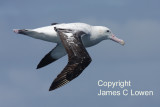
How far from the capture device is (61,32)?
Result: 111ft

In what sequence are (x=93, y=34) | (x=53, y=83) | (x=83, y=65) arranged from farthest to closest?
(x=93, y=34) < (x=83, y=65) < (x=53, y=83)

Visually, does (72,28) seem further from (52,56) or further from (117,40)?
(117,40)

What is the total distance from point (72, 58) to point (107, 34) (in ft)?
28.2

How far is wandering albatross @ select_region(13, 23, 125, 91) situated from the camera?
2867cm

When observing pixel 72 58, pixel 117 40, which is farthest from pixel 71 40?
pixel 117 40

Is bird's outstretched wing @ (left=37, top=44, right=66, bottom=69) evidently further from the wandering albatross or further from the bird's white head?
the bird's white head

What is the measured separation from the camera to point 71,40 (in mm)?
32500

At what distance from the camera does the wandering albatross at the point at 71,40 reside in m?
28.7

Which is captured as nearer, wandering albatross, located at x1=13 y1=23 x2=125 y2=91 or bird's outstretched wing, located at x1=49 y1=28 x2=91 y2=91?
bird's outstretched wing, located at x1=49 y1=28 x2=91 y2=91

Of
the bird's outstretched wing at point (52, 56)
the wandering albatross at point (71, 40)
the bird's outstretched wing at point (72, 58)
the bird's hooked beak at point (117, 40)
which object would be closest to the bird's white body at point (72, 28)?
the wandering albatross at point (71, 40)

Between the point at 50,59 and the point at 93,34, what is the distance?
401cm

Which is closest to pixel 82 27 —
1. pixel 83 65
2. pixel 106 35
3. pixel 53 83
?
pixel 106 35

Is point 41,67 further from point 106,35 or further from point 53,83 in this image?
point 53,83

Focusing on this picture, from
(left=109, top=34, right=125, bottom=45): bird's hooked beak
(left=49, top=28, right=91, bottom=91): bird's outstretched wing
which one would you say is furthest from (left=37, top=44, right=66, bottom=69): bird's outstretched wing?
(left=109, top=34, right=125, bottom=45): bird's hooked beak
